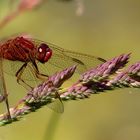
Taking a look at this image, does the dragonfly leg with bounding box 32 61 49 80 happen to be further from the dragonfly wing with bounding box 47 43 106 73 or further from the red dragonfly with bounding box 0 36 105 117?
the dragonfly wing with bounding box 47 43 106 73

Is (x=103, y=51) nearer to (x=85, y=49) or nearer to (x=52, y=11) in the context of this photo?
(x=85, y=49)

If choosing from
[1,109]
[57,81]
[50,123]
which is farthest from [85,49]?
[57,81]

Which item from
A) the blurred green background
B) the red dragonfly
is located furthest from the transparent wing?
the blurred green background

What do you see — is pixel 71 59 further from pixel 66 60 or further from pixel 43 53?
pixel 43 53

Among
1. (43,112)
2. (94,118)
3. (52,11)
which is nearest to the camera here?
(43,112)

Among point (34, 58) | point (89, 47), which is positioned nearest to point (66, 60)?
point (34, 58)

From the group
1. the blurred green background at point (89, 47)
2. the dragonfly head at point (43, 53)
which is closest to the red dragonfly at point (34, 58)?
the dragonfly head at point (43, 53)
